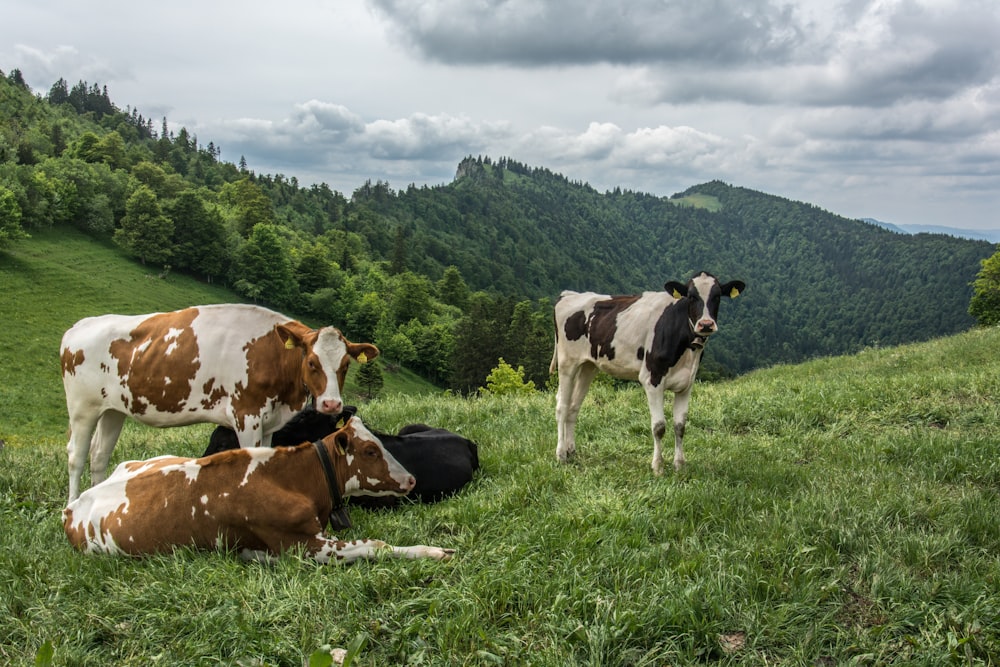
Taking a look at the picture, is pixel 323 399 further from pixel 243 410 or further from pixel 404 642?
pixel 404 642

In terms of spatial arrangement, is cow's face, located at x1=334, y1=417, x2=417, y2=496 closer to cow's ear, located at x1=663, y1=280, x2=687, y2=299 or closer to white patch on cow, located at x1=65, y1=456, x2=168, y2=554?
white patch on cow, located at x1=65, y1=456, x2=168, y2=554

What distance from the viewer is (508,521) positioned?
19.9 feet

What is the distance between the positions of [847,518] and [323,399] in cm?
519

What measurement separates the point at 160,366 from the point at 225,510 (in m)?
2.42

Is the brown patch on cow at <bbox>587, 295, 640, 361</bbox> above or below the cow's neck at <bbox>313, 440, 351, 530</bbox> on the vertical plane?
above

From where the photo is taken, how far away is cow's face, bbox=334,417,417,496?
6.58 meters

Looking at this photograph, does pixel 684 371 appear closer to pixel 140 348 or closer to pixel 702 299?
pixel 702 299

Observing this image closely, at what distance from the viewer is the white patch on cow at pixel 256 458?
235 inches

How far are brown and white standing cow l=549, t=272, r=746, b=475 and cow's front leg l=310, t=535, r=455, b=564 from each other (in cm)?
335

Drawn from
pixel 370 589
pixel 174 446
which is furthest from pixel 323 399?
pixel 174 446

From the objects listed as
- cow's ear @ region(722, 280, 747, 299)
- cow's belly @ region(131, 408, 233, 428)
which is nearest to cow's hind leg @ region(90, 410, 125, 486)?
cow's belly @ region(131, 408, 233, 428)

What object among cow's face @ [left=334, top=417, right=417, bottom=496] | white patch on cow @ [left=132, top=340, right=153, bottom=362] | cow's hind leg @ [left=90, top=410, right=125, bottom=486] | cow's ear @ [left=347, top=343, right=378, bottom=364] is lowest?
cow's hind leg @ [left=90, top=410, right=125, bottom=486]

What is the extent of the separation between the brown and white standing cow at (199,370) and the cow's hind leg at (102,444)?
0.31 metres

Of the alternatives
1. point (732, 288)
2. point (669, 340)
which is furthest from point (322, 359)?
point (732, 288)
